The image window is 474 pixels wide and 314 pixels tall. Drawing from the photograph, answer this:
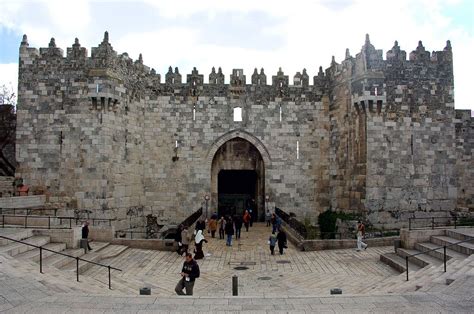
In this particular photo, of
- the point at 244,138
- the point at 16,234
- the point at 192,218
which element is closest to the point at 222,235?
the point at 192,218

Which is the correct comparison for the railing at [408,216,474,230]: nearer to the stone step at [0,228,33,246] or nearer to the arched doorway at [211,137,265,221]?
the arched doorway at [211,137,265,221]

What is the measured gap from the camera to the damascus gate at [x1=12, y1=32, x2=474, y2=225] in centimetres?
2327

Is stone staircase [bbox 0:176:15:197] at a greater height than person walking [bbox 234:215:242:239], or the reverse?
stone staircase [bbox 0:176:15:197]

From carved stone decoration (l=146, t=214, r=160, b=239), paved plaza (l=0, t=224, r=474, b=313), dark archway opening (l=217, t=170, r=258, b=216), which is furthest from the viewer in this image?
dark archway opening (l=217, t=170, r=258, b=216)

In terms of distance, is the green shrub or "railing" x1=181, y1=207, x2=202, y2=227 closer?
Result: "railing" x1=181, y1=207, x2=202, y2=227

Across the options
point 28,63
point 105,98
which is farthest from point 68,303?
point 28,63

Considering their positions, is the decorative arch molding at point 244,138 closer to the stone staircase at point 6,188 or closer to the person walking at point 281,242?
the person walking at point 281,242

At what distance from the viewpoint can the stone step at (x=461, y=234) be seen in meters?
16.1

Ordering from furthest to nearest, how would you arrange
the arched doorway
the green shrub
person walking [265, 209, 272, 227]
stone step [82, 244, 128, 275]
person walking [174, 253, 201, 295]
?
1. the arched doorway
2. person walking [265, 209, 272, 227]
3. the green shrub
4. stone step [82, 244, 128, 275]
5. person walking [174, 253, 201, 295]

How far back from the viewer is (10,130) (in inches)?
1345

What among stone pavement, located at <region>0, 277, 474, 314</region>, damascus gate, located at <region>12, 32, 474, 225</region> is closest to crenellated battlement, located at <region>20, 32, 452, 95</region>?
damascus gate, located at <region>12, 32, 474, 225</region>

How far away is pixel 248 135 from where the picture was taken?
90.7ft

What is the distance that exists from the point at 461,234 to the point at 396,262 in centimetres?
302

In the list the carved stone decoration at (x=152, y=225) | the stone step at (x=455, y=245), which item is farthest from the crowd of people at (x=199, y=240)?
the stone step at (x=455, y=245)
